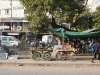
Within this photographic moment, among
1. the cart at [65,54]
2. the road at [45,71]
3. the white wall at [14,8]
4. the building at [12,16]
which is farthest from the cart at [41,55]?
the white wall at [14,8]

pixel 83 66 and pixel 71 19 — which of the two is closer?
pixel 83 66

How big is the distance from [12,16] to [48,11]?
36975 mm

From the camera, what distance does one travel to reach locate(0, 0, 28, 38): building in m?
61.1

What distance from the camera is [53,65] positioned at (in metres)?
18.5

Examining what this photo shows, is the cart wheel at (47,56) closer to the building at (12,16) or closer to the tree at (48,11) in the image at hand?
the tree at (48,11)

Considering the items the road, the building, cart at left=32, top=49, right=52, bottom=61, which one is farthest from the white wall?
the road

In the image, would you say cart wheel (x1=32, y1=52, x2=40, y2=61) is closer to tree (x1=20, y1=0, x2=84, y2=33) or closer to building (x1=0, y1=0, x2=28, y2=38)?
tree (x1=20, y1=0, x2=84, y2=33)

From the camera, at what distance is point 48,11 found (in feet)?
86.4

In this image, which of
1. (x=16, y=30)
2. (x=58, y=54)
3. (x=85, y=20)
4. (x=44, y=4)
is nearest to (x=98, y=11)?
(x=85, y=20)

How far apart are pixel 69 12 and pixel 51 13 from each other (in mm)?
1649

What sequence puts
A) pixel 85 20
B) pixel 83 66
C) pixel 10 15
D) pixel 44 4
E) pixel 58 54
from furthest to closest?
pixel 10 15 < pixel 85 20 < pixel 44 4 < pixel 58 54 < pixel 83 66

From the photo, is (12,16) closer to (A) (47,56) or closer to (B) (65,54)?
(A) (47,56)

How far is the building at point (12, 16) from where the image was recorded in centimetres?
6112

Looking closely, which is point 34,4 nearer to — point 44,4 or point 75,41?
point 44,4
